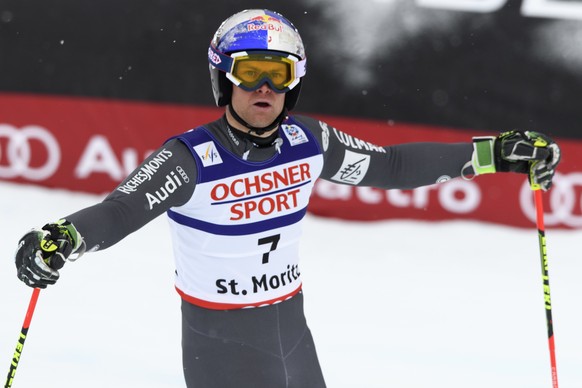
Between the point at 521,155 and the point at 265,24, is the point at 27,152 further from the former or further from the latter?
the point at 521,155

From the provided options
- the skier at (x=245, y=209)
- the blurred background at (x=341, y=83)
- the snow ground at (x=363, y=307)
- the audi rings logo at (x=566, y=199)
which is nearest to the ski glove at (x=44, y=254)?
the skier at (x=245, y=209)

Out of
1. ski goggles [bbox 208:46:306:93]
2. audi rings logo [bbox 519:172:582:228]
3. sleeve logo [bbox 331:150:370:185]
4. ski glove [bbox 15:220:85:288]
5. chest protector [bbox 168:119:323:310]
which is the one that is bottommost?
ski glove [bbox 15:220:85:288]

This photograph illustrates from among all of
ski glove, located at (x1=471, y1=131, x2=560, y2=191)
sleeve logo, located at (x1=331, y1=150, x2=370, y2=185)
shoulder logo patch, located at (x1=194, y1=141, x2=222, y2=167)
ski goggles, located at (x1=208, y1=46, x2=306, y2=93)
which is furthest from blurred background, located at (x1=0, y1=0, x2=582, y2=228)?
shoulder logo patch, located at (x1=194, y1=141, x2=222, y2=167)

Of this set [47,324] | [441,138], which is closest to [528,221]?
[441,138]

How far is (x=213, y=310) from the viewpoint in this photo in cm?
386

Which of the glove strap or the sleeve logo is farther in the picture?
the glove strap

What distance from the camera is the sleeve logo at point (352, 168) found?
414 centimetres

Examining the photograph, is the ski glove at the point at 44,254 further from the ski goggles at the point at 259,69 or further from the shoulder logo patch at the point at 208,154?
the ski goggles at the point at 259,69

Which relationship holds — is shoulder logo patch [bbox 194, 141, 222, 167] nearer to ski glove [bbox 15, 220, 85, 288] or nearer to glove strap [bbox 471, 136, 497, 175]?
ski glove [bbox 15, 220, 85, 288]

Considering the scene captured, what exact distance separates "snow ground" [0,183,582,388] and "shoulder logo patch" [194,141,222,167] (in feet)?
7.12

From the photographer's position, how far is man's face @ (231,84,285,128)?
3.78 meters

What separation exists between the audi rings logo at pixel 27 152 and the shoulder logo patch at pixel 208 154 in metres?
4.82

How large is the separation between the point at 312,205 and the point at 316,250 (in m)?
0.67

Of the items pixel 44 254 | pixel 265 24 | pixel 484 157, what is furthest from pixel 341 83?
pixel 44 254
